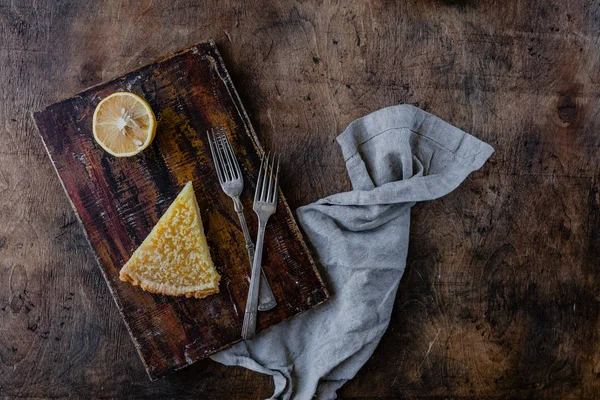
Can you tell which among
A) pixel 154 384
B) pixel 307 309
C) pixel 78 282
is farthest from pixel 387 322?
pixel 78 282

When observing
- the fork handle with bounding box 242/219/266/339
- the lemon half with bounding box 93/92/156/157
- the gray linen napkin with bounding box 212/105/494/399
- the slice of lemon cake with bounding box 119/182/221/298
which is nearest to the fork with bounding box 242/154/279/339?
the fork handle with bounding box 242/219/266/339

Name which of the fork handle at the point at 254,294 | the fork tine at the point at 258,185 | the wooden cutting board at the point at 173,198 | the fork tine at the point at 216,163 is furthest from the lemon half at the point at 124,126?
the fork handle at the point at 254,294

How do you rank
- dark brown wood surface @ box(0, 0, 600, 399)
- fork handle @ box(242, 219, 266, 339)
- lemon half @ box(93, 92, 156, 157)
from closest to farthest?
lemon half @ box(93, 92, 156, 157)
fork handle @ box(242, 219, 266, 339)
dark brown wood surface @ box(0, 0, 600, 399)

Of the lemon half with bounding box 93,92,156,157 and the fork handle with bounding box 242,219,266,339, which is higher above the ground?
the lemon half with bounding box 93,92,156,157

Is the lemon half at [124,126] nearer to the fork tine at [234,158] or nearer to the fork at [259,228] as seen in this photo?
the fork tine at [234,158]

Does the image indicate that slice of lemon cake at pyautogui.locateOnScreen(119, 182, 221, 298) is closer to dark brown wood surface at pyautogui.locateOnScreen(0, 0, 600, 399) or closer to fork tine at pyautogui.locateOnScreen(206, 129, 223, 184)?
fork tine at pyautogui.locateOnScreen(206, 129, 223, 184)

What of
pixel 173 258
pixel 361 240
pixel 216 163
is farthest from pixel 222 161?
pixel 361 240

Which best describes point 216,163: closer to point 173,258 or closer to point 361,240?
point 173,258
